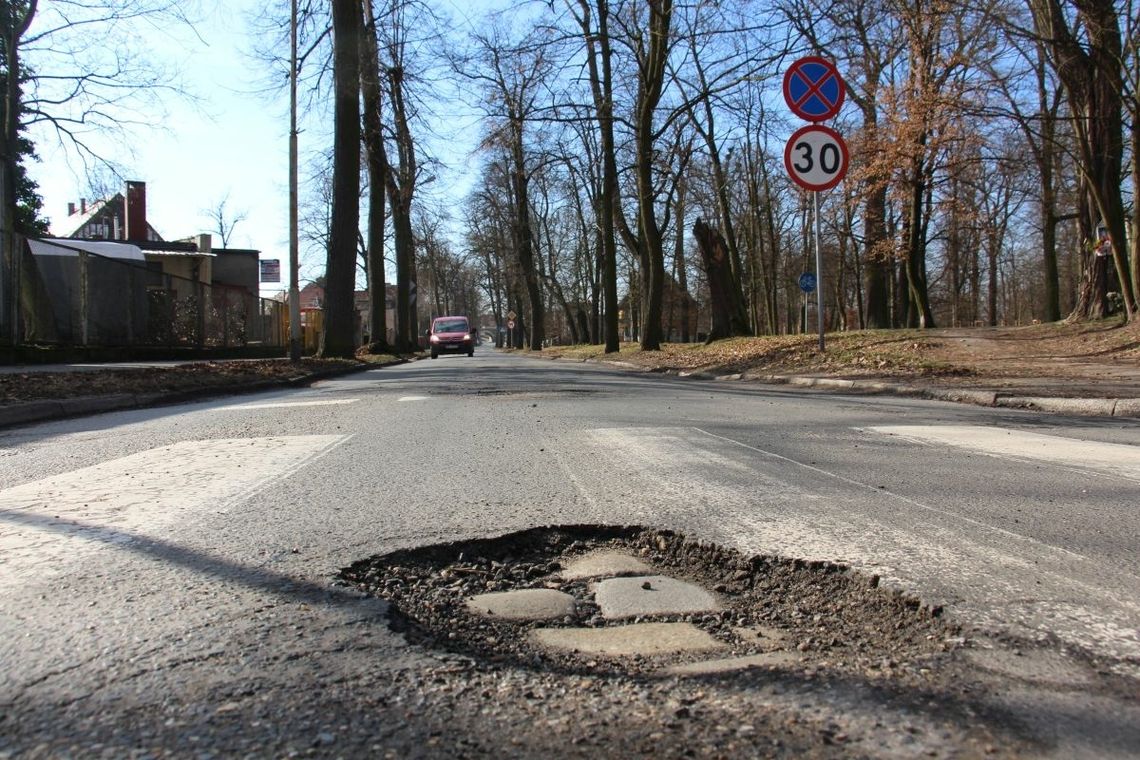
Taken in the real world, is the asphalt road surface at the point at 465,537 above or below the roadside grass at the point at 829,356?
below

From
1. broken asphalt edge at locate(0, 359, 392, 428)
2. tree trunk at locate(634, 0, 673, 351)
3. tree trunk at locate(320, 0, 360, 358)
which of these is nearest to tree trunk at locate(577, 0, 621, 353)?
tree trunk at locate(634, 0, 673, 351)

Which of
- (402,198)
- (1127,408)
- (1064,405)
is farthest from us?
(402,198)

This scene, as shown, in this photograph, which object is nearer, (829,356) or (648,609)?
(648,609)

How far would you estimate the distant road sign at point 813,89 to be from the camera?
39.6ft

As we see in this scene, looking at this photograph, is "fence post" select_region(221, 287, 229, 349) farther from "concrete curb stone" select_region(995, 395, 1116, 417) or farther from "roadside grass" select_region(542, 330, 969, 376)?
"concrete curb stone" select_region(995, 395, 1116, 417)

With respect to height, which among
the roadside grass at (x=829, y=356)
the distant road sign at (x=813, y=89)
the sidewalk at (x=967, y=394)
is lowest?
the sidewalk at (x=967, y=394)

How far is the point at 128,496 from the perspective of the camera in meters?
4.52

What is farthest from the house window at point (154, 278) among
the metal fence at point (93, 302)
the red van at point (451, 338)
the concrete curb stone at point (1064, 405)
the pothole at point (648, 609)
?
the pothole at point (648, 609)

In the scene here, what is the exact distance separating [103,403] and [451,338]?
30.3 metres

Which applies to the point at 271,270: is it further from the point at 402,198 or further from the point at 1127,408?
the point at 1127,408

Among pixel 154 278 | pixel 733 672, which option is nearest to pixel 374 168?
pixel 154 278

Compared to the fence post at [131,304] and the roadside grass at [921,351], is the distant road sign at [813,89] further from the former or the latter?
the fence post at [131,304]

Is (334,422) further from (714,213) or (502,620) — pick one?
(714,213)

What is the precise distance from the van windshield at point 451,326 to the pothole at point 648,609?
38.3 meters
